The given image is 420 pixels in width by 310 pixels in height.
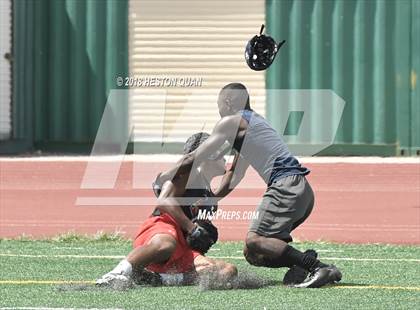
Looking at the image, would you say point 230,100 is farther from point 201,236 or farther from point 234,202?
point 234,202

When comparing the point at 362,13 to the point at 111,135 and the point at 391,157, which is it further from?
the point at 111,135

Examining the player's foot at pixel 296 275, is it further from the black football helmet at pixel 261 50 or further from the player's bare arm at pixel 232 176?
the black football helmet at pixel 261 50

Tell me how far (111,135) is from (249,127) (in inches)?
378

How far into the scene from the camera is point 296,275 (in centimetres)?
905

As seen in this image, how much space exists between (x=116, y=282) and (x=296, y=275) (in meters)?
1.39

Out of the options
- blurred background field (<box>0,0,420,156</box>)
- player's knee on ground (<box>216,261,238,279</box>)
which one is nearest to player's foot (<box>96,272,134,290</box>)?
player's knee on ground (<box>216,261,238,279</box>)

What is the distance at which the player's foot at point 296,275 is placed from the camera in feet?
29.6

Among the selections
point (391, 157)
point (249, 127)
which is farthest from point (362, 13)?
point (249, 127)

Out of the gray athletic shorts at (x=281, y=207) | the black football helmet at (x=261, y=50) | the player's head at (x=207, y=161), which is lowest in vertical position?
the gray athletic shorts at (x=281, y=207)

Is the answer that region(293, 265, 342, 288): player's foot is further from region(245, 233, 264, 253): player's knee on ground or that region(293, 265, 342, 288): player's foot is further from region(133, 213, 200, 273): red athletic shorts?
region(133, 213, 200, 273): red athletic shorts

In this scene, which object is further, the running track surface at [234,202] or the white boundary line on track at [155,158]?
the white boundary line on track at [155,158]

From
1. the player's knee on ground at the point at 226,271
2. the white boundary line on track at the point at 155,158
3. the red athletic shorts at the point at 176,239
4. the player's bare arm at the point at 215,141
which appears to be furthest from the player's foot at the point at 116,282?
the white boundary line on track at the point at 155,158

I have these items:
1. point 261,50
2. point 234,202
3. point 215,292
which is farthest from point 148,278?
point 234,202

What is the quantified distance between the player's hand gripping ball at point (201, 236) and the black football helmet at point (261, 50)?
2.68 metres
